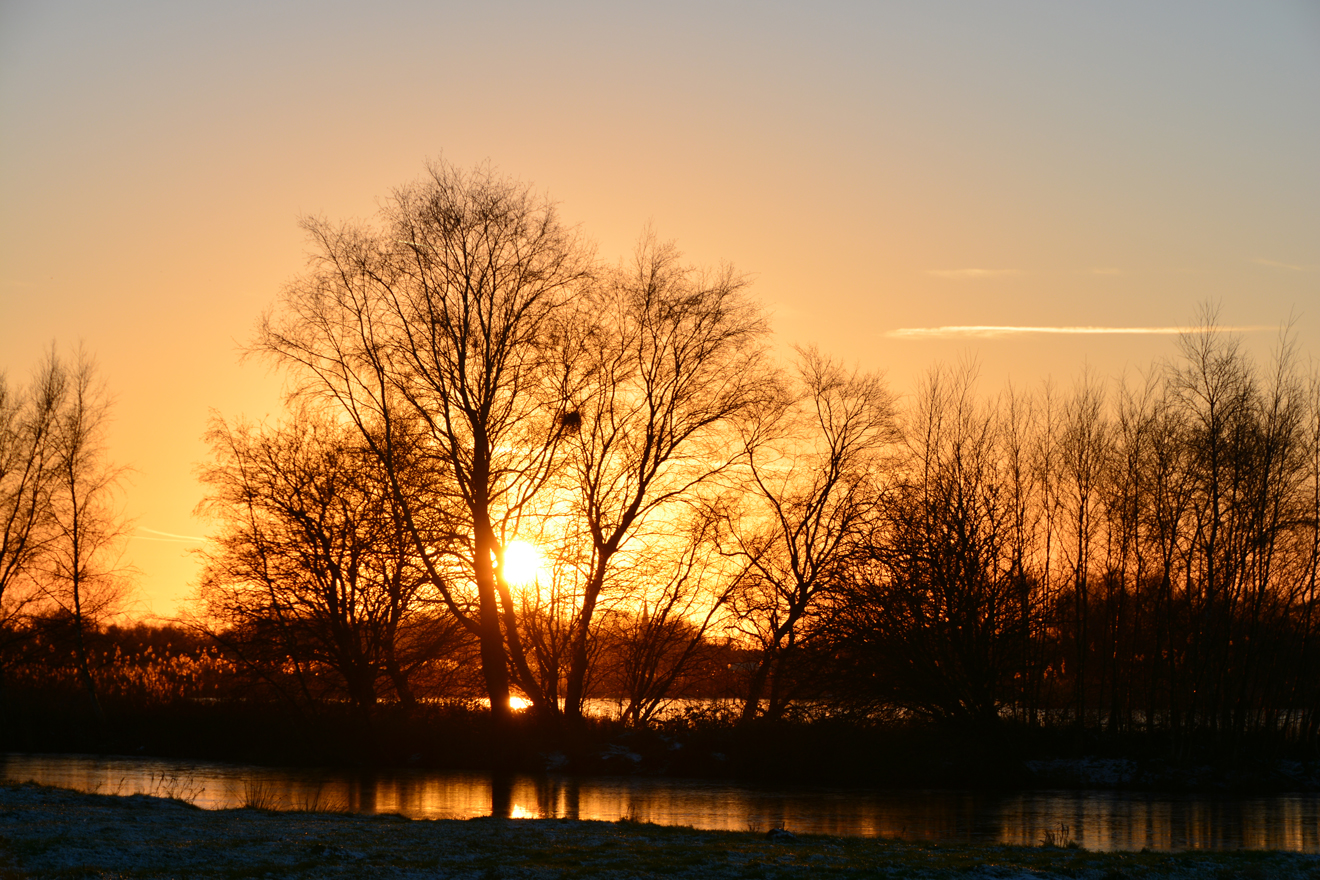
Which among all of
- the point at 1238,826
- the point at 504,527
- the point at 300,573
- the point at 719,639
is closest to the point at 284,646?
the point at 300,573

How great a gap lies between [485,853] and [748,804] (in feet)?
33.4

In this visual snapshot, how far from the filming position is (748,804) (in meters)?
21.4

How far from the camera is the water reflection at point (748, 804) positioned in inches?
712

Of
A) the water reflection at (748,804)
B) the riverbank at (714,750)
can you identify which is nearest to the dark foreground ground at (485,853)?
the water reflection at (748,804)

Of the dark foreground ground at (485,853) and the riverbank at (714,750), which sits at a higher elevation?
the dark foreground ground at (485,853)

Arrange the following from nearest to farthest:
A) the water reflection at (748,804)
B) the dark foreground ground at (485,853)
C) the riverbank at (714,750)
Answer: the dark foreground ground at (485,853), the water reflection at (748,804), the riverbank at (714,750)

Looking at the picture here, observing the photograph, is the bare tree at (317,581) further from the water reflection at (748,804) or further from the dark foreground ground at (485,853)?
the dark foreground ground at (485,853)

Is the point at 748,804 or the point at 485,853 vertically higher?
the point at 485,853

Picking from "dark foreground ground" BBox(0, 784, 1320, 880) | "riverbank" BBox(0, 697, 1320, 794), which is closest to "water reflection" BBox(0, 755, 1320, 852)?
"riverbank" BBox(0, 697, 1320, 794)

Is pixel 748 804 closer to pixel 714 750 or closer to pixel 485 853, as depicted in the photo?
pixel 714 750

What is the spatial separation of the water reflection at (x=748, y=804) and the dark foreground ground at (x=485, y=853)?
3.12 meters

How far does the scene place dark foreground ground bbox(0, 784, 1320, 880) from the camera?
1098 centimetres

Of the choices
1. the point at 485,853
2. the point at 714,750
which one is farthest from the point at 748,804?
the point at 485,853

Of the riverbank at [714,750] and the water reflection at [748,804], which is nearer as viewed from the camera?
the water reflection at [748,804]
